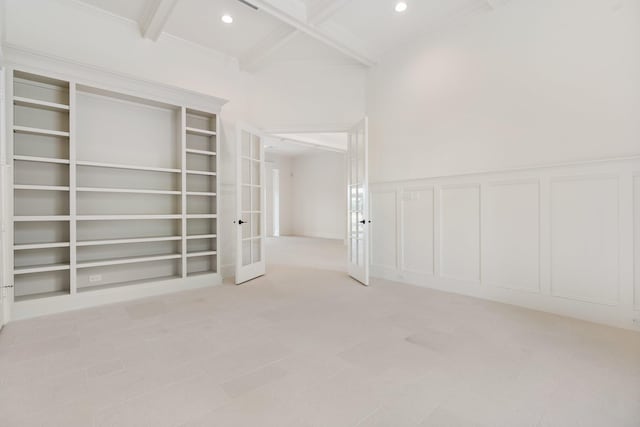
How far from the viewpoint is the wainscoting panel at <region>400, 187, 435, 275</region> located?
3.75m

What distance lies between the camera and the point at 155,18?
332 cm

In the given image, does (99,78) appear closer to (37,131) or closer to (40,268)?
(37,131)

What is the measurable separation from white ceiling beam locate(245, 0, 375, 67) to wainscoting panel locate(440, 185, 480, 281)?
7.18ft

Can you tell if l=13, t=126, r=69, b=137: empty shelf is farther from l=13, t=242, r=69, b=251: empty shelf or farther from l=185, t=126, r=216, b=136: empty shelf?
l=185, t=126, r=216, b=136: empty shelf

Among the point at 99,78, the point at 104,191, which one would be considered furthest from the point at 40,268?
the point at 99,78

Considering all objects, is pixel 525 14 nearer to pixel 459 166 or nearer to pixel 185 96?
pixel 459 166

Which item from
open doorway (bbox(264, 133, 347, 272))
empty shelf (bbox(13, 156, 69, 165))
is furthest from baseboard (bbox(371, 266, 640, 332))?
open doorway (bbox(264, 133, 347, 272))

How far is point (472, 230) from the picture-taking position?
337 centimetres

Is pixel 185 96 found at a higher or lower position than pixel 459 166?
higher

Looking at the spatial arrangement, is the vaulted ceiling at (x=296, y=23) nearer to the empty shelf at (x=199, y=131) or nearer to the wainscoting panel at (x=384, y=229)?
the empty shelf at (x=199, y=131)

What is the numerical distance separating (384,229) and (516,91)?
2.22m

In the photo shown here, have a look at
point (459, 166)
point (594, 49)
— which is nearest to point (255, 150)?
point (459, 166)

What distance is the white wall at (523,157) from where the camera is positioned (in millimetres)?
2457

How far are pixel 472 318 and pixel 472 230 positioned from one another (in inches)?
42.7
